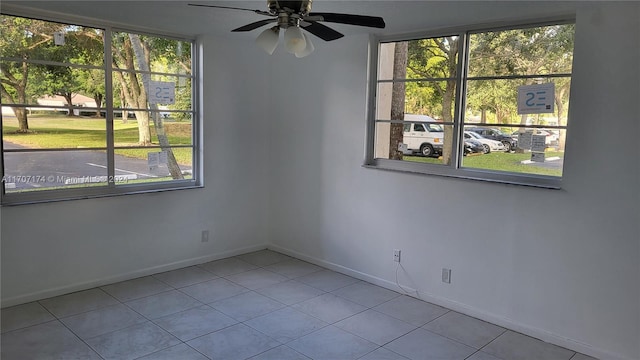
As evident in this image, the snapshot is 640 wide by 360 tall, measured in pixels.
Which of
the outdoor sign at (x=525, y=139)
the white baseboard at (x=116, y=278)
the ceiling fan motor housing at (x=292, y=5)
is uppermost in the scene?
the ceiling fan motor housing at (x=292, y=5)

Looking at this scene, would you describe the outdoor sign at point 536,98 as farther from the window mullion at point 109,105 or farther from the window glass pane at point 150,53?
the window mullion at point 109,105

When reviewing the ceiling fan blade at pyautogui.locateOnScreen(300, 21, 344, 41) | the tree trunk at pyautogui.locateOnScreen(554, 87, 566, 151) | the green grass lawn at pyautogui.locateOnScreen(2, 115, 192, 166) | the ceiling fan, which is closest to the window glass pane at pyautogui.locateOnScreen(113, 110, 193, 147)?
the green grass lawn at pyautogui.locateOnScreen(2, 115, 192, 166)

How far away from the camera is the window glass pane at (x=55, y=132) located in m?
3.50

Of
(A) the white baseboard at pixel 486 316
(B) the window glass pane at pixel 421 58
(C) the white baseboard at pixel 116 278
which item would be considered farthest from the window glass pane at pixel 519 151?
(C) the white baseboard at pixel 116 278

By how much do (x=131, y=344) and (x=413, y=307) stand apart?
213 centimetres

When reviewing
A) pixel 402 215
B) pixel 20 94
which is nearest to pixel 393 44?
pixel 402 215

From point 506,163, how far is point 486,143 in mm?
227

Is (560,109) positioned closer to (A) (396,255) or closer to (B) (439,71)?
(B) (439,71)

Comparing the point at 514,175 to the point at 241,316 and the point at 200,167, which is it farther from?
the point at 200,167

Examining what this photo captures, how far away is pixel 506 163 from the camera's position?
3418 millimetres

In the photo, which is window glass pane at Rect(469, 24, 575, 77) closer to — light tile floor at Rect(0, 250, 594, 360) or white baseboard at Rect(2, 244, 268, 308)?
light tile floor at Rect(0, 250, 594, 360)

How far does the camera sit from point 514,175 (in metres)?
3.37

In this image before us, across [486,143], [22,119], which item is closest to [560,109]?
[486,143]

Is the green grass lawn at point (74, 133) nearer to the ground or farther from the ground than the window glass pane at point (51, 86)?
nearer to the ground
